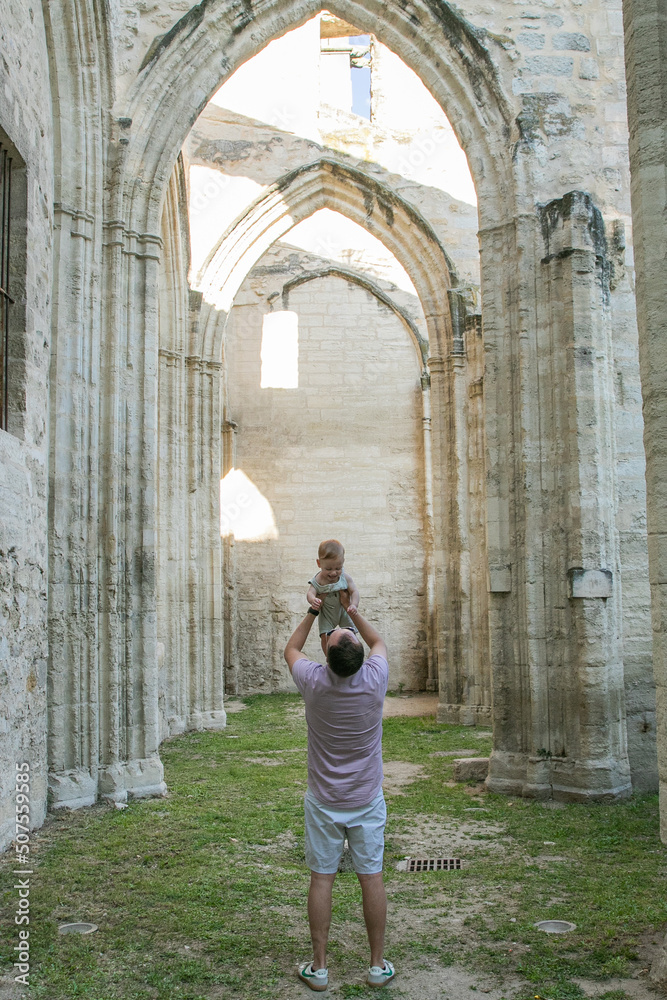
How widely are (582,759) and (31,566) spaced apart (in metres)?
4.01

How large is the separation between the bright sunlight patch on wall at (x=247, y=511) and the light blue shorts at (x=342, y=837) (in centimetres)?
1303

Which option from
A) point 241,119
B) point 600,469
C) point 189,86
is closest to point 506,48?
point 189,86

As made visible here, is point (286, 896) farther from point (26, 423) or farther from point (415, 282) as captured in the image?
point (415, 282)

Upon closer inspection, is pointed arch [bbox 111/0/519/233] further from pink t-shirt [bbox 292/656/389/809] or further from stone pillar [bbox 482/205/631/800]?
pink t-shirt [bbox 292/656/389/809]

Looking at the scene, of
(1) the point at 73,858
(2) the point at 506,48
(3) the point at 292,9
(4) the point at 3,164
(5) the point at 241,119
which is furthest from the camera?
(5) the point at 241,119

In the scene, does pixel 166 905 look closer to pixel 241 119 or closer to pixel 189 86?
pixel 189 86

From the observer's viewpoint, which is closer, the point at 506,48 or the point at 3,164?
the point at 3,164

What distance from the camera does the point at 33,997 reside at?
129 inches

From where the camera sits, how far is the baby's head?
3.45m

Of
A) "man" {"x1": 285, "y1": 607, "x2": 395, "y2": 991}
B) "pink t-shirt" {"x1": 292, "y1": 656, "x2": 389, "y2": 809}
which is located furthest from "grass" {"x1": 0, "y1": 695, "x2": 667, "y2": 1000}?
"pink t-shirt" {"x1": 292, "y1": 656, "x2": 389, "y2": 809}

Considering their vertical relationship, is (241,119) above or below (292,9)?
above

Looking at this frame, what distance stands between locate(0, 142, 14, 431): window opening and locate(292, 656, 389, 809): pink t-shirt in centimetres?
333

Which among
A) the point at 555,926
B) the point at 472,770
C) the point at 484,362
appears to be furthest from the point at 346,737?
the point at 484,362

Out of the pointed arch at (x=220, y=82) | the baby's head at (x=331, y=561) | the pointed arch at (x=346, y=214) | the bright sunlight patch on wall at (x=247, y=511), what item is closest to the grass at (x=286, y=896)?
the baby's head at (x=331, y=561)
